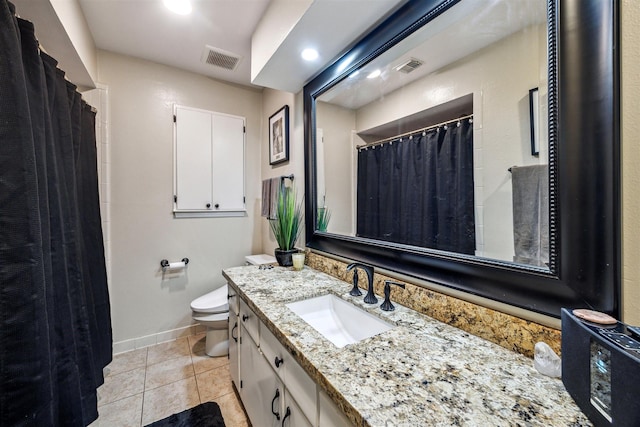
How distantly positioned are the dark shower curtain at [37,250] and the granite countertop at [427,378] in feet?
2.41

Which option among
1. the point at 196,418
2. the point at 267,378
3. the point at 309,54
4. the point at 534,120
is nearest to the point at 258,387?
the point at 267,378

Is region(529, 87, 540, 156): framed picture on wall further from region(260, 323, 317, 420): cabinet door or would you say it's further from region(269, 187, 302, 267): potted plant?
region(269, 187, 302, 267): potted plant

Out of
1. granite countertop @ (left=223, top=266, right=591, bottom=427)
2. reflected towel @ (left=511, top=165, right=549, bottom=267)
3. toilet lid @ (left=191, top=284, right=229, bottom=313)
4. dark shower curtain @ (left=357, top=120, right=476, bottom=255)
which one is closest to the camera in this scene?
A: granite countertop @ (left=223, top=266, right=591, bottom=427)

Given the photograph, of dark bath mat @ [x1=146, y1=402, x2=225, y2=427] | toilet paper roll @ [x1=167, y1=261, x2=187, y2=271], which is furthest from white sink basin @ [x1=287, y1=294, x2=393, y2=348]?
toilet paper roll @ [x1=167, y1=261, x2=187, y2=271]

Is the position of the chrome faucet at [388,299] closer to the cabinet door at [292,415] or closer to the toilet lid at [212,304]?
the cabinet door at [292,415]

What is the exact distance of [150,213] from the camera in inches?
86.6

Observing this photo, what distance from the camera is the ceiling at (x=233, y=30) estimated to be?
3.85 feet

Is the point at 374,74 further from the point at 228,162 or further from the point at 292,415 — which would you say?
the point at 228,162

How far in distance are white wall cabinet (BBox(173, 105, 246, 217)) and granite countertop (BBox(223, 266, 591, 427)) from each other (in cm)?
179

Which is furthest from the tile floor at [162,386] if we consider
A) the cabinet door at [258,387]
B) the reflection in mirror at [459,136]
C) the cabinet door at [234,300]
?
the reflection in mirror at [459,136]

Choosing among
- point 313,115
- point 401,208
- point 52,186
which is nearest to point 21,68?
point 52,186

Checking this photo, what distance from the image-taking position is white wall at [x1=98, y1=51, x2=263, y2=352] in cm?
207

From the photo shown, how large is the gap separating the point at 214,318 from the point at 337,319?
1.18 meters

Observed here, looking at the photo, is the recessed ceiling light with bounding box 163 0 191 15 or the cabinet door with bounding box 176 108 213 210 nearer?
the recessed ceiling light with bounding box 163 0 191 15
